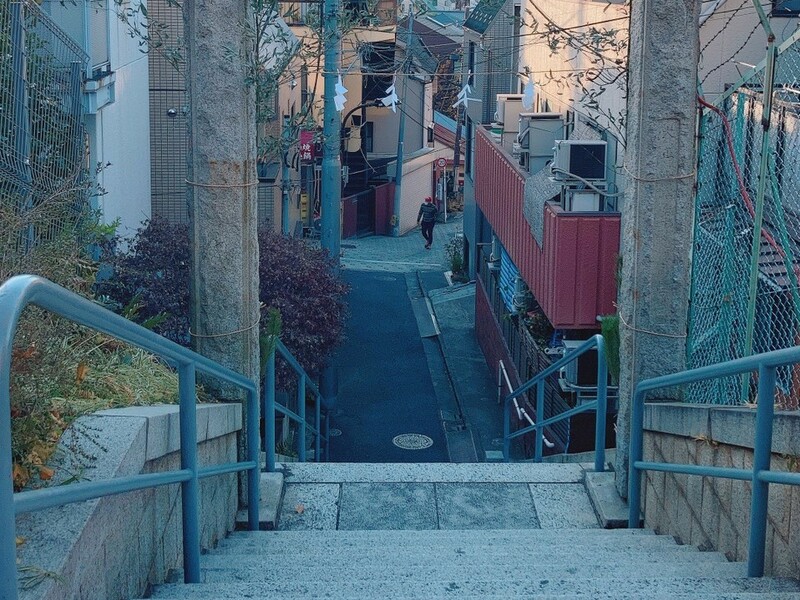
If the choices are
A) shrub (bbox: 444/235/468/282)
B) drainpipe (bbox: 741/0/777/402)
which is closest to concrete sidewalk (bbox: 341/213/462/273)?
shrub (bbox: 444/235/468/282)

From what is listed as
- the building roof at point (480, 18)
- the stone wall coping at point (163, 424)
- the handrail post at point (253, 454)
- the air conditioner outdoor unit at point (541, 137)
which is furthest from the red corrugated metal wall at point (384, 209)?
the stone wall coping at point (163, 424)

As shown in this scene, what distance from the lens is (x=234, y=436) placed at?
5289mm

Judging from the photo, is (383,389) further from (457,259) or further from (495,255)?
(457,259)

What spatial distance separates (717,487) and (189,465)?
213cm

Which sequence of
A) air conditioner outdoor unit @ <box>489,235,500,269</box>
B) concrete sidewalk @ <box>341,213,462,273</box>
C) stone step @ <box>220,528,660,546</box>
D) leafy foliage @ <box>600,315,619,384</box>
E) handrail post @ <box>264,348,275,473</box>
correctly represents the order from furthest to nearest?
1. concrete sidewalk @ <box>341,213,462,273</box>
2. air conditioner outdoor unit @ <box>489,235,500,269</box>
3. handrail post @ <box>264,348,275,473</box>
4. leafy foliage @ <box>600,315,619,384</box>
5. stone step @ <box>220,528,660,546</box>

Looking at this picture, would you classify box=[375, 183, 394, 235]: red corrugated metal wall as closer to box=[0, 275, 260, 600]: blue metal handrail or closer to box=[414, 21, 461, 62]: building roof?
box=[414, 21, 461, 62]: building roof

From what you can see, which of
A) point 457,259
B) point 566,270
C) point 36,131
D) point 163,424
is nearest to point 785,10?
point 566,270

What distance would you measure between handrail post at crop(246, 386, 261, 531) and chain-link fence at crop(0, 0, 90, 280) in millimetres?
1255

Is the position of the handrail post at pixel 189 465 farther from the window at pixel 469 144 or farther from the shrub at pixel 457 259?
the shrub at pixel 457 259

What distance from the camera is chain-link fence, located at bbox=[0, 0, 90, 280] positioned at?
5.48 meters

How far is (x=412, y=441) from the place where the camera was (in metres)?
13.9

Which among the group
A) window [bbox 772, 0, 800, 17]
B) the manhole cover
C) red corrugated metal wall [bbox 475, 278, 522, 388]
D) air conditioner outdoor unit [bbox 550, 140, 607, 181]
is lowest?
the manhole cover

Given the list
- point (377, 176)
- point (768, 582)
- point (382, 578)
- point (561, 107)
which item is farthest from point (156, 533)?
point (377, 176)

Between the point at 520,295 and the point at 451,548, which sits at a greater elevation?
the point at 520,295
